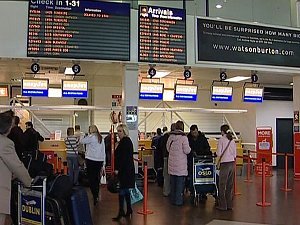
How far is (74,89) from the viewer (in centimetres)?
984

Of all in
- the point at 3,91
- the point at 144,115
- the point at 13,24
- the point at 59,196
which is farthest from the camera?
the point at 144,115

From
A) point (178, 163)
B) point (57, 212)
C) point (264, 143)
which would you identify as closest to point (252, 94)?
point (264, 143)

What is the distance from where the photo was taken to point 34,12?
8.34 metres

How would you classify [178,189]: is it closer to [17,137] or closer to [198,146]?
[198,146]

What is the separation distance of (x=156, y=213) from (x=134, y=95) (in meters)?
3.01

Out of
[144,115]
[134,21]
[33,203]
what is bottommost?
[33,203]

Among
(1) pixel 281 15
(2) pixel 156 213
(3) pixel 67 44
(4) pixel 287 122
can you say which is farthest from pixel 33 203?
(4) pixel 287 122

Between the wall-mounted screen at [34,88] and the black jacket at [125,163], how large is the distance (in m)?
4.04

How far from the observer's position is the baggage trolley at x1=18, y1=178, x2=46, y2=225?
11.6ft

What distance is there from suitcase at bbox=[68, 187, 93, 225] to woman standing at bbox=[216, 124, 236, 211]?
160 inches

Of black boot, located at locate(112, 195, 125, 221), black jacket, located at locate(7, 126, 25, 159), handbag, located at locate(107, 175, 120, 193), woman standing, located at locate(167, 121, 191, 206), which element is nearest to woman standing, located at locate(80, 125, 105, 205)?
black jacket, located at locate(7, 126, 25, 159)

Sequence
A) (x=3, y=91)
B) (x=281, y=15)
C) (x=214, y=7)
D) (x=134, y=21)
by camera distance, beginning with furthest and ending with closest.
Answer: (x=3, y=91) → (x=281, y=15) → (x=214, y=7) → (x=134, y=21)

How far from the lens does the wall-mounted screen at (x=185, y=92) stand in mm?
10969

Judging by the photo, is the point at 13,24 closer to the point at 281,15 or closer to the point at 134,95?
the point at 134,95
